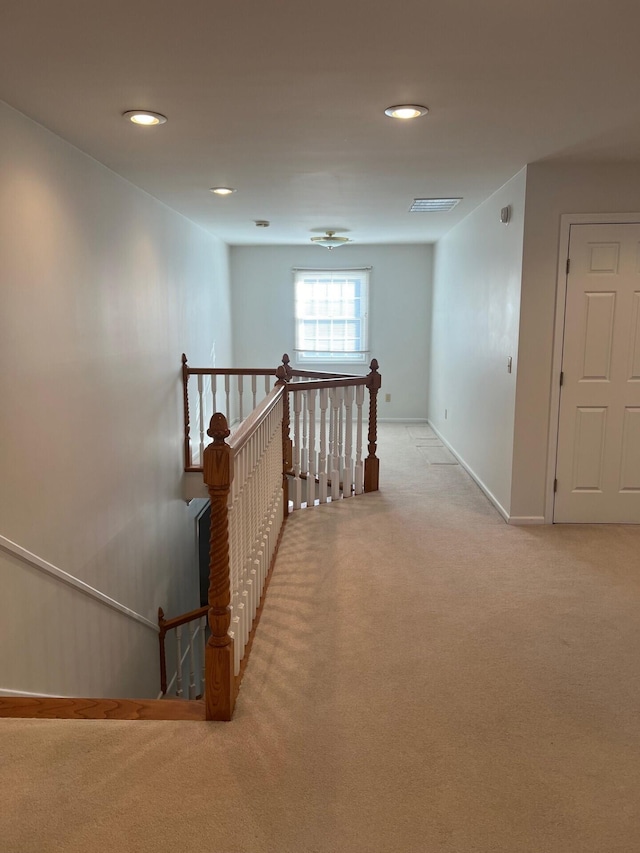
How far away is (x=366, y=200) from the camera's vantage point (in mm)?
5207

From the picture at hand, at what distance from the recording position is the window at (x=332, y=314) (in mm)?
8656

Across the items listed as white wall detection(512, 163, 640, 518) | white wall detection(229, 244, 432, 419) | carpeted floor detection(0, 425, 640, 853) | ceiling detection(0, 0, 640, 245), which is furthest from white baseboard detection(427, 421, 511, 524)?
ceiling detection(0, 0, 640, 245)

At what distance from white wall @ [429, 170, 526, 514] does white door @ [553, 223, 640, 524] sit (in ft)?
1.15

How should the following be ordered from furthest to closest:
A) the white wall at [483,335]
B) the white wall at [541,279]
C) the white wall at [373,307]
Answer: the white wall at [373,307] → the white wall at [483,335] → the white wall at [541,279]

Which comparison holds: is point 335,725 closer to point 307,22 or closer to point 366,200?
point 307,22

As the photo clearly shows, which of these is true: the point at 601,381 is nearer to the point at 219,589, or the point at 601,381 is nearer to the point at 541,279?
the point at 541,279

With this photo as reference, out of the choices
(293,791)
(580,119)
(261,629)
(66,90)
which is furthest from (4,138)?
(293,791)

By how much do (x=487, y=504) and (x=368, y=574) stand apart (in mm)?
1643

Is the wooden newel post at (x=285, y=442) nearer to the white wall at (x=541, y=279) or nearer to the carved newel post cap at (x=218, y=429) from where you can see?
the white wall at (x=541, y=279)

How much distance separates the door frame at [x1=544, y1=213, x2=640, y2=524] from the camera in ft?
13.0

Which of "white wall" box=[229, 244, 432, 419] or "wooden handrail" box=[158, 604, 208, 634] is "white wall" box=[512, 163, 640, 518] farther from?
"white wall" box=[229, 244, 432, 419]

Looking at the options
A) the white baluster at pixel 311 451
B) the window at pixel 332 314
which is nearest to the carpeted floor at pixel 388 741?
the white baluster at pixel 311 451

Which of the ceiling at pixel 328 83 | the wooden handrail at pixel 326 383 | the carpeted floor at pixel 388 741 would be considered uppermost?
the ceiling at pixel 328 83

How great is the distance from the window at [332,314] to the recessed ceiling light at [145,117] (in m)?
5.59
